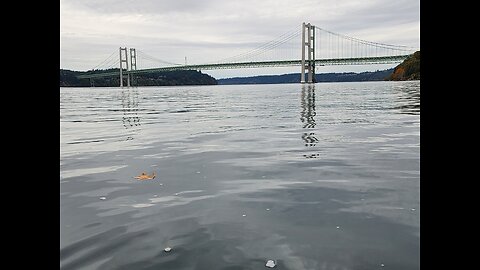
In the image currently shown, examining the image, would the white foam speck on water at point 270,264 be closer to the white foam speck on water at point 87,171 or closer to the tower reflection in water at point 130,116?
the white foam speck on water at point 87,171

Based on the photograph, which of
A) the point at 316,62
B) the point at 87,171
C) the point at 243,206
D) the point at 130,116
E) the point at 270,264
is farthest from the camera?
the point at 316,62

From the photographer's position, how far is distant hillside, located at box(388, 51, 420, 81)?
131250mm

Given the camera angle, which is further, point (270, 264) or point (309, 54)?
point (309, 54)

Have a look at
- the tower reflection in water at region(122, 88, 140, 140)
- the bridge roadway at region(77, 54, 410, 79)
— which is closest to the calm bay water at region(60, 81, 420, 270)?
the tower reflection in water at region(122, 88, 140, 140)

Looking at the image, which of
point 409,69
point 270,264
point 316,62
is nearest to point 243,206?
point 270,264

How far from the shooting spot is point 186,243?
16.5 ft

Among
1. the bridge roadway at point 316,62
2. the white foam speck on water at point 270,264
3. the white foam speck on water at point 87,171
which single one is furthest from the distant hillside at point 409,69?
the white foam speck on water at point 270,264

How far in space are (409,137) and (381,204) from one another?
8502mm

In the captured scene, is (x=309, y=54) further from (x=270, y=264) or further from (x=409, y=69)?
(x=270, y=264)

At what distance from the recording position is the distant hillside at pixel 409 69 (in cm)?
13125

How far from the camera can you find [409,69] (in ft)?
454
